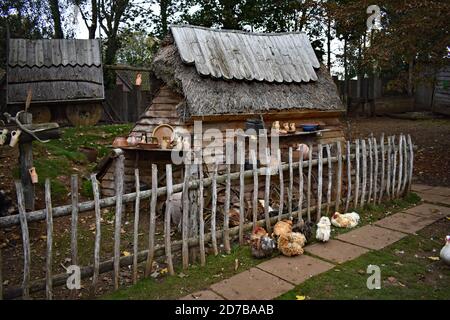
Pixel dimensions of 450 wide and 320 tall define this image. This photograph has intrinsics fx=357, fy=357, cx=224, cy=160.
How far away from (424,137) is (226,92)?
A: 926 centimetres

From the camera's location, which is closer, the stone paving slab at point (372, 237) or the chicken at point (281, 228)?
the chicken at point (281, 228)

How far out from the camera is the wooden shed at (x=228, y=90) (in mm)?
7062

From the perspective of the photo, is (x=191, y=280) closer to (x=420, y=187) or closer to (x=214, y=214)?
(x=214, y=214)

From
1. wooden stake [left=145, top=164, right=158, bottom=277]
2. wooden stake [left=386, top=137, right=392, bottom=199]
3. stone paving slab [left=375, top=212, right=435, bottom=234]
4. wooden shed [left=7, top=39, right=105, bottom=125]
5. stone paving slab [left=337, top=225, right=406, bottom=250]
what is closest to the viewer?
wooden stake [left=145, top=164, right=158, bottom=277]

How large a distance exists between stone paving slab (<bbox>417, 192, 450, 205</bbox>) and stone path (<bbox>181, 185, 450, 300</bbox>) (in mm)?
360

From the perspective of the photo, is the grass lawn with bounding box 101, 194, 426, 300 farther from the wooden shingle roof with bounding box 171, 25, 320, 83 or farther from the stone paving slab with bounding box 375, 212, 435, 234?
the wooden shingle roof with bounding box 171, 25, 320, 83

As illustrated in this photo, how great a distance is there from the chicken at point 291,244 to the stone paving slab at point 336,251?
8.8 inches

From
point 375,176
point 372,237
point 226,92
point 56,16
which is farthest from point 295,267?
point 56,16

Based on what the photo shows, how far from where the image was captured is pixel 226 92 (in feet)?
24.0

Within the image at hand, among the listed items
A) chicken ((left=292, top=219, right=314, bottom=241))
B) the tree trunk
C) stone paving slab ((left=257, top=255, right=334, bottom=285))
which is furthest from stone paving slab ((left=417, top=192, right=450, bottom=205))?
the tree trunk

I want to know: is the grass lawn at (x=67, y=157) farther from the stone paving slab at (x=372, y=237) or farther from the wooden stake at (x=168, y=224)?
the stone paving slab at (x=372, y=237)

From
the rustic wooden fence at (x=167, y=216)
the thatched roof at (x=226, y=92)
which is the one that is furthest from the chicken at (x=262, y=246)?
the thatched roof at (x=226, y=92)

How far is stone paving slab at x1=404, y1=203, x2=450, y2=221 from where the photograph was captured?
6.09 metres

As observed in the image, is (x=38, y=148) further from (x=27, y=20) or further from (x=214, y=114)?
(x=27, y=20)
